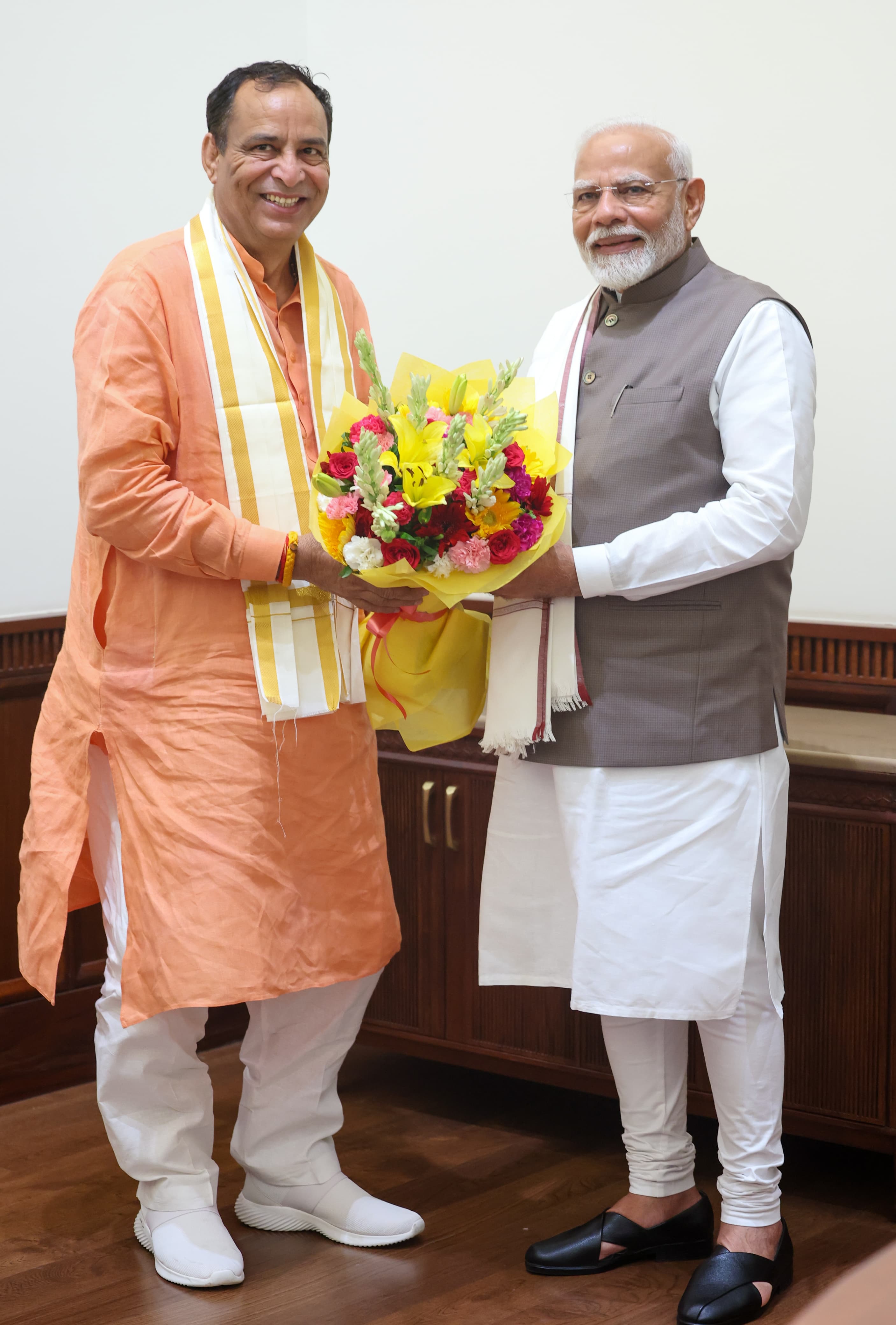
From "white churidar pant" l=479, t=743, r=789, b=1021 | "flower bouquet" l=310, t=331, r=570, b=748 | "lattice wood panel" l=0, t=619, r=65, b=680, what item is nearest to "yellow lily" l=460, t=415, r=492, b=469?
"flower bouquet" l=310, t=331, r=570, b=748

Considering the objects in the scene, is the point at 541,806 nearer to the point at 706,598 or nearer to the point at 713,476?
the point at 706,598

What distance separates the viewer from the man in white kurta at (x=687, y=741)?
1947mm

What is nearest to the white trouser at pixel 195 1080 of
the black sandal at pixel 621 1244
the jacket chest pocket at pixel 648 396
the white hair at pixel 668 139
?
the black sandal at pixel 621 1244

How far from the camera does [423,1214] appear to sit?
2400 mm

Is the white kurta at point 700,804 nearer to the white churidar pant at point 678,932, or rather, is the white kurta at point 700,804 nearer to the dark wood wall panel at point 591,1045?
the white churidar pant at point 678,932

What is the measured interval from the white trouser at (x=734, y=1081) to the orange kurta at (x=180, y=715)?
1.52 ft

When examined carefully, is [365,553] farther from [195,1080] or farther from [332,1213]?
[332,1213]

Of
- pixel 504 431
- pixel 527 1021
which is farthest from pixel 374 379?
pixel 527 1021

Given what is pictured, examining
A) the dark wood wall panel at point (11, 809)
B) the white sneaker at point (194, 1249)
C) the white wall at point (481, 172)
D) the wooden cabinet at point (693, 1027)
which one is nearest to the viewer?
the white sneaker at point (194, 1249)

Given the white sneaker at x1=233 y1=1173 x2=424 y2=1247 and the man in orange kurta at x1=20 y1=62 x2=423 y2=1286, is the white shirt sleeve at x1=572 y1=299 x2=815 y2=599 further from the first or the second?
the white sneaker at x1=233 y1=1173 x2=424 y2=1247

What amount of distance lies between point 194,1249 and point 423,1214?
41 centimetres

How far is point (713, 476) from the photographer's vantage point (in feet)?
6.60

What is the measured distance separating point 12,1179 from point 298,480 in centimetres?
139

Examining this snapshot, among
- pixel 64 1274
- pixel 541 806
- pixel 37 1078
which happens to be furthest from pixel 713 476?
pixel 37 1078
